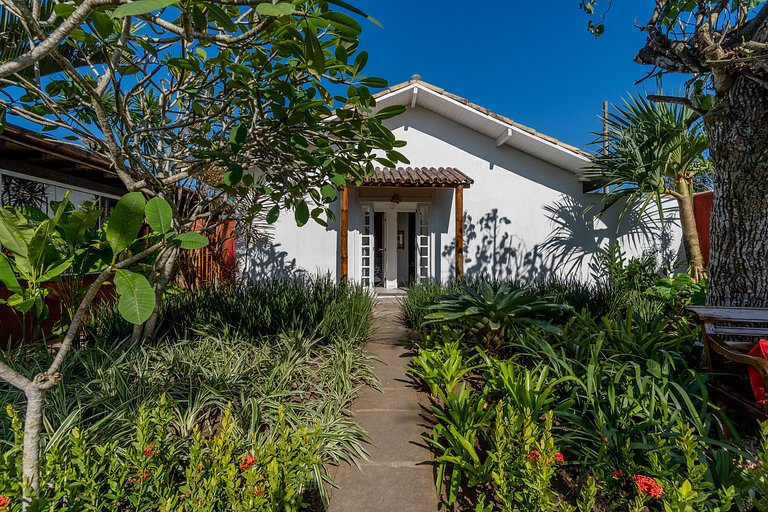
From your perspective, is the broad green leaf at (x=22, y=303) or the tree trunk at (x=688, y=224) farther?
the tree trunk at (x=688, y=224)

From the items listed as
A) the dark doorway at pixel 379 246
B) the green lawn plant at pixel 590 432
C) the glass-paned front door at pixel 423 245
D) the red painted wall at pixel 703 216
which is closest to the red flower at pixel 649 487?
the green lawn plant at pixel 590 432

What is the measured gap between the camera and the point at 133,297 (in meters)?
1.34

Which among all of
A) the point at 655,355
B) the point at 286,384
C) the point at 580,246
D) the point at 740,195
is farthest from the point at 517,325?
the point at 580,246

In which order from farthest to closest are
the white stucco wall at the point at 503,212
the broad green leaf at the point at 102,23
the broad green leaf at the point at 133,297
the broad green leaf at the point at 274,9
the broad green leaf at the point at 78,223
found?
1. the white stucco wall at the point at 503,212
2. the broad green leaf at the point at 102,23
3. the broad green leaf at the point at 78,223
4. the broad green leaf at the point at 133,297
5. the broad green leaf at the point at 274,9

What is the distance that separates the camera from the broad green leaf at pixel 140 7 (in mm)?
1027

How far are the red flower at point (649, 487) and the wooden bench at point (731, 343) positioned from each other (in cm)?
137

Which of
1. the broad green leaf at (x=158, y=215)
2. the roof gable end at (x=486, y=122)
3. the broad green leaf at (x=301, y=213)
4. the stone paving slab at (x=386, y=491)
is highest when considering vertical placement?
the roof gable end at (x=486, y=122)

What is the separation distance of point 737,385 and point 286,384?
361cm

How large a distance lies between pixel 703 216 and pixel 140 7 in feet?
35.1

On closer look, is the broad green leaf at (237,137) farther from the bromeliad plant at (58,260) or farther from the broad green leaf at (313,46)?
the broad green leaf at (313,46)

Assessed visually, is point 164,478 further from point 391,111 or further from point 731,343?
point 731,343

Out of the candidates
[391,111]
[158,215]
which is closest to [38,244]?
[158,215]

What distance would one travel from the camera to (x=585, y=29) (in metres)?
4.21

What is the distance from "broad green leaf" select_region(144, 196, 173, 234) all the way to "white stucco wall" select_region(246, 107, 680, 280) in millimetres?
7285
